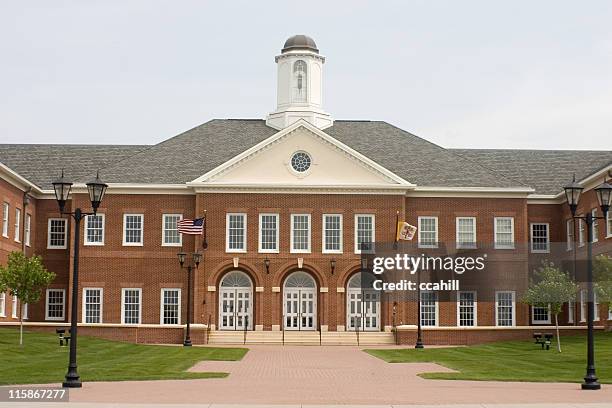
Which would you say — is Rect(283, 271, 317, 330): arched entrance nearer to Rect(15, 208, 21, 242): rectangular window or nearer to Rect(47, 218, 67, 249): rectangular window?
Rect(47, 218, 67, 249): rectangular window

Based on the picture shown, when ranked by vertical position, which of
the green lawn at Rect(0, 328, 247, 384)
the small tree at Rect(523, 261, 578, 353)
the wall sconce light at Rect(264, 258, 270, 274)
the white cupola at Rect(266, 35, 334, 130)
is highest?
the white cupola at Rect(266, 35, 334, 130)

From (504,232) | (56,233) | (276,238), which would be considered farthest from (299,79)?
(56,233)

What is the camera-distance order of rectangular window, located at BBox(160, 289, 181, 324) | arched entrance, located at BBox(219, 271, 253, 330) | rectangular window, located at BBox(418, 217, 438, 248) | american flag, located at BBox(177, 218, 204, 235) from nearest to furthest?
american flag, located at BBox(177, 218, 204, 235) < arched entrance, located at BBox(219, 271, 253, 330) < rectangular window, located at BBox(160, 289, 181, 324) < rectangular window, located at BBox(418, 217, 438, 248)

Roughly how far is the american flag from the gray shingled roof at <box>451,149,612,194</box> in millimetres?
19149

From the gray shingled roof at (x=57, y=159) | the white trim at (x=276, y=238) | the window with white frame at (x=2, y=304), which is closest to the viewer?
the window with white frame at (x=2, y=304)

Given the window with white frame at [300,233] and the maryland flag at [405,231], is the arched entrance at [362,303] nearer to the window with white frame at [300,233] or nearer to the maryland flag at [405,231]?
the maryland flag at [405,231]

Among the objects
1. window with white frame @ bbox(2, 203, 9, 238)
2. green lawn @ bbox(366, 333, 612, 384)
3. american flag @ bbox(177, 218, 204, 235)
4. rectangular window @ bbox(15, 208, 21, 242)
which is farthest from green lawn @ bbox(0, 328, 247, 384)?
rectangular window @ bbox(15, 208, 21, 242)

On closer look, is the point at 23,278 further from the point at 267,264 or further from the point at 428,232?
the point at 428,232

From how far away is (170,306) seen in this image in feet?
180

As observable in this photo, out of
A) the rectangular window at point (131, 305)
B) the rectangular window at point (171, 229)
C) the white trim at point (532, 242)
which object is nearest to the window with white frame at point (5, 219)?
the rectangular window at point (131, 305)

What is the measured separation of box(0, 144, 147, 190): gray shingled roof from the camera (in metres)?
59.7

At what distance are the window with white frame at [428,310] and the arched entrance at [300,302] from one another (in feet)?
18.7

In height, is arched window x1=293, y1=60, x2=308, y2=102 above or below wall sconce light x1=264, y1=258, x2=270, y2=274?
above

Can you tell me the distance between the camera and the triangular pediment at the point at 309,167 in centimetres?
5409
